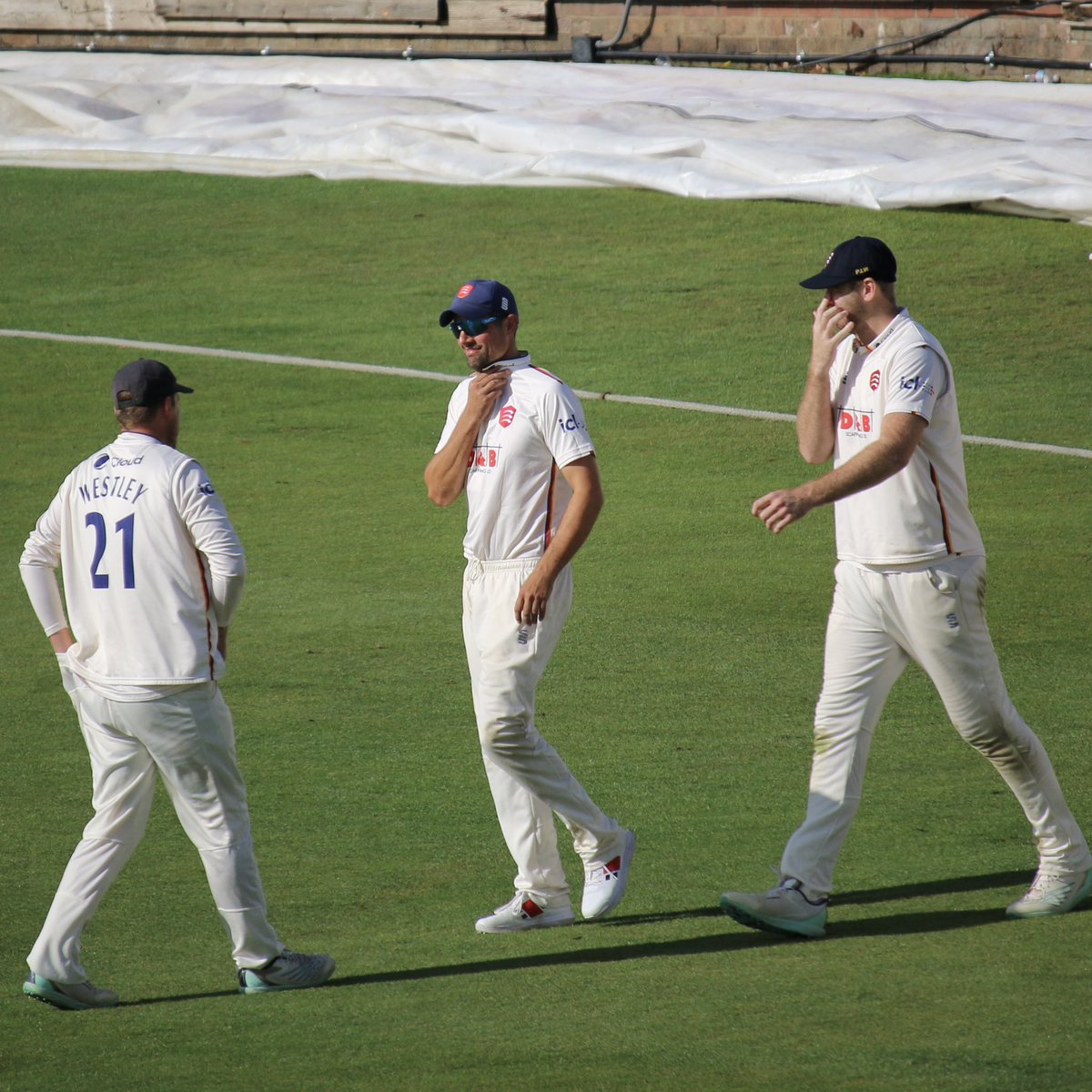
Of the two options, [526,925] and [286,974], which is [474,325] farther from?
[286,974]

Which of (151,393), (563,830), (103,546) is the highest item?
(151,393)

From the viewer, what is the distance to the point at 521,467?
20.3 ft

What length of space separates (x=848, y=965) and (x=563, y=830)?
7.74ft

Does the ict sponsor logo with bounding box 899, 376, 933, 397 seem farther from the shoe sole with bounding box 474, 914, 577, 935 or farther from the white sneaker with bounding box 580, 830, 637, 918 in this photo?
the shoe sole with bounding box 474, 914, 577, 935

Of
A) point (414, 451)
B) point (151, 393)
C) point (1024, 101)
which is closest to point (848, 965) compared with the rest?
point (151, 393)

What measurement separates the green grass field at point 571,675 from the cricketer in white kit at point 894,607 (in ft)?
0.74

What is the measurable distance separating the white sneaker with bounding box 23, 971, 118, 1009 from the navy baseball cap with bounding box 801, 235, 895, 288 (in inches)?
133

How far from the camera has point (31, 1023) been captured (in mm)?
5320

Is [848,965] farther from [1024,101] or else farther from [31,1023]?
[1024,101]

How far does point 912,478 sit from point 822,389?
485mm

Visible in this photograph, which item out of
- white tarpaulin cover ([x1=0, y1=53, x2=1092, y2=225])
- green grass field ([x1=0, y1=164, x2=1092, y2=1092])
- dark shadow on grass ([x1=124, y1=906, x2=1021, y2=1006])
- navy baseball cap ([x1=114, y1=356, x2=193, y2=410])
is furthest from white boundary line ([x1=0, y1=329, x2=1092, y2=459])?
navy baseball cap ([x1=114, y1=356, x2=193, y2=410])

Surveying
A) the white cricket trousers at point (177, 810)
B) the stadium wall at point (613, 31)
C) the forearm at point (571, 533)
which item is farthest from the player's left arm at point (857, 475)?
the stadium wall at point (613, 31)

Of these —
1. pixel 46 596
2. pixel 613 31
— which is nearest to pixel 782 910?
pixel 46 596

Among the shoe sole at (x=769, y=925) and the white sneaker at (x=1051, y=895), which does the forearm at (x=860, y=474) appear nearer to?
the shoe sole at (x=769, y=925)
